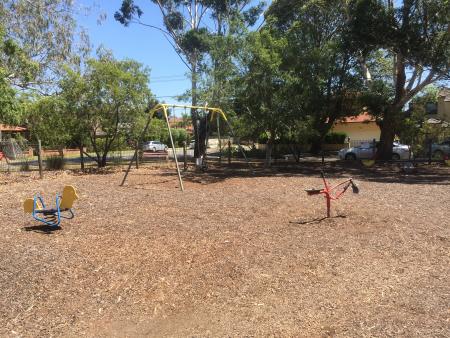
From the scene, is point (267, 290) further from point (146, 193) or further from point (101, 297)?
point (146, 193)

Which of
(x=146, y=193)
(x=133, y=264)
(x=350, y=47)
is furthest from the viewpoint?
(x=350, y=47)

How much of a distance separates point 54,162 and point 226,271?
1421cm

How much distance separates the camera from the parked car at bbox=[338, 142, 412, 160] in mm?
26578

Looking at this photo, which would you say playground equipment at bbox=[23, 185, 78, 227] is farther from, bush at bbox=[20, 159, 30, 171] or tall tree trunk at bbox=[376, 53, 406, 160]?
tall tree trunk at bbox=[376, 53, 406, 160]

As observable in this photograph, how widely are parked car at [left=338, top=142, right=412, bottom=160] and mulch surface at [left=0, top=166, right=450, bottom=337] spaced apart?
729 inches

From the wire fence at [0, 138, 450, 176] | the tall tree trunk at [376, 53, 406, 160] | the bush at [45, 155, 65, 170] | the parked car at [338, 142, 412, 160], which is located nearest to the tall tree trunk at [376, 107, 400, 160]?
the tall tree trunk at [376, 53, 406, 160]

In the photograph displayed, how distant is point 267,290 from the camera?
4.84 meters

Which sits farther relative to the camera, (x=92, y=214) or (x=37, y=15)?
(x=37, y=15)

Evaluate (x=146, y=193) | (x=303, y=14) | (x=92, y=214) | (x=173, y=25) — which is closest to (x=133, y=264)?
(x=92, y=214)

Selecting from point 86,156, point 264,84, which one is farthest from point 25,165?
point 264,84

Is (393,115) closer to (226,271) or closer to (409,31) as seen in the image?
(409,31)

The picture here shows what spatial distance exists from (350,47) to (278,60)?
5.11 metres

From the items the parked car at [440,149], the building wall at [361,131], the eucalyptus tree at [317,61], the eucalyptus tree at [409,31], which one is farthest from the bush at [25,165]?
the building wall at [361,131]

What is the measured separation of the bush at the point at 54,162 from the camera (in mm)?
17656
